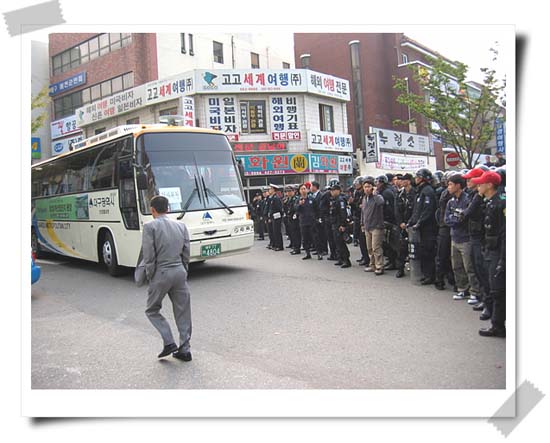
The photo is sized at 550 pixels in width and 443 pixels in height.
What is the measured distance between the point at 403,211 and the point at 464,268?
1.92 m

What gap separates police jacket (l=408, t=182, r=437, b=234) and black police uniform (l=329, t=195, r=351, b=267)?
214cm

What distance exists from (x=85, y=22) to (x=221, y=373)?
336cm

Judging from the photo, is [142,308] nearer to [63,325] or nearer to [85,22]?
[63,325]

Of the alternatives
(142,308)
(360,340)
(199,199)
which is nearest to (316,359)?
(360,340)

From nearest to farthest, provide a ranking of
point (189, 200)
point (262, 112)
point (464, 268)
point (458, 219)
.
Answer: point (458, 219)
point (464, 268)
point (189, 200)
point (262, 112)

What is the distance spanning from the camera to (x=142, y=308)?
670 centimetres

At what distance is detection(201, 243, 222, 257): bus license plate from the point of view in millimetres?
8117

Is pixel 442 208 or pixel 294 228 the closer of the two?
pixel 442 208

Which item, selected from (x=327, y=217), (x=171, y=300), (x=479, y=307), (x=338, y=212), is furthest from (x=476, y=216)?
(x=327, y=217)

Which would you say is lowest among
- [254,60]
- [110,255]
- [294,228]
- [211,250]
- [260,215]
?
[110,255]

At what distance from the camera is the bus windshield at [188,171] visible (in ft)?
25.8

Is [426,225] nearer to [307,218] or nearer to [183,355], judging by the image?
[307,218]

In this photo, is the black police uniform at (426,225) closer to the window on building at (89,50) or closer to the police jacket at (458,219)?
the police jacket at (458,219)

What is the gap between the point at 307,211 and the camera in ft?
35.7
